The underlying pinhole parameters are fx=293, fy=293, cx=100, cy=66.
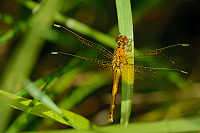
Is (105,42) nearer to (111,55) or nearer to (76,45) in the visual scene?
(111,55)

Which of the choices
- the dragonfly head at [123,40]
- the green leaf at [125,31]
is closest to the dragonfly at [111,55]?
the dragonfly head at [123,40]

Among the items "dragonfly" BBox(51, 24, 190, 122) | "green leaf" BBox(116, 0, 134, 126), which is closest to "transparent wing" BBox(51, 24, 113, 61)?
"dragonfly" BBox(51, 24, 190, 122)

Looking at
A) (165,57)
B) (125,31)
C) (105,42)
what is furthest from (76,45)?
(165,57)

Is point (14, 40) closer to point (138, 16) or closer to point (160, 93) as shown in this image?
point (138, 16)

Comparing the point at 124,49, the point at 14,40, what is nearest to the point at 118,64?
the point at 124,49

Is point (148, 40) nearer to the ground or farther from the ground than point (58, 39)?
farther from the ground

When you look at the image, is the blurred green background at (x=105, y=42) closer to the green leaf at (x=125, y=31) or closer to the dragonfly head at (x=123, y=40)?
the dragonfly head at (x=123, y=40)
